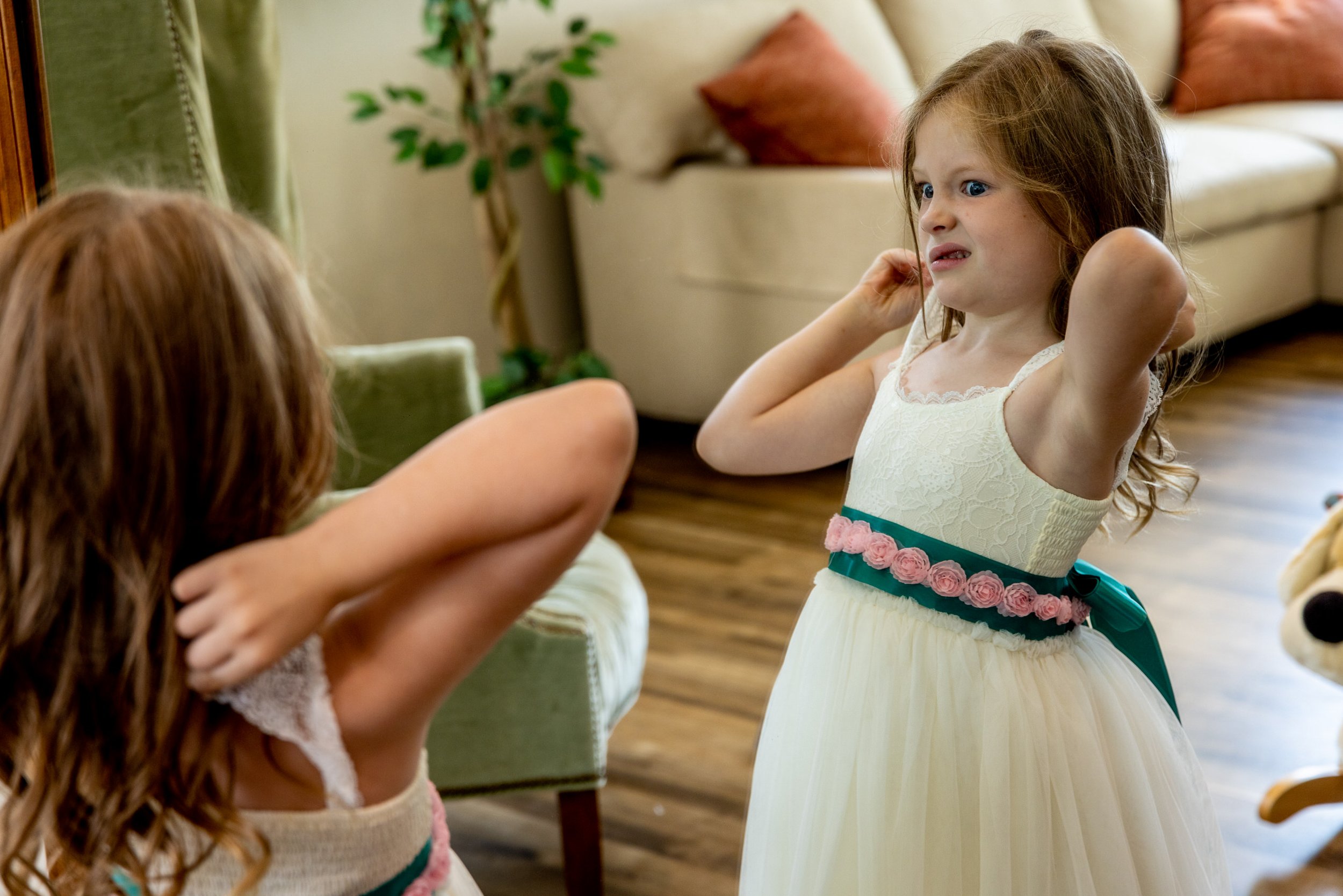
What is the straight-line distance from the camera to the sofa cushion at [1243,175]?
337cm

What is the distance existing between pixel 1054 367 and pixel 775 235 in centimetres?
210

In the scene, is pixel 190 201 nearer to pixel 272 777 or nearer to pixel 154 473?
pixel 154 473

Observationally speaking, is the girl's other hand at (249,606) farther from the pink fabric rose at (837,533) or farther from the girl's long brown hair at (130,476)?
the pink fabric rose at (837,533)

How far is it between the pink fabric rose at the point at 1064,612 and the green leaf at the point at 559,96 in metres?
2.14

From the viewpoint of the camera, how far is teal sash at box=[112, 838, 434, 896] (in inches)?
31.5

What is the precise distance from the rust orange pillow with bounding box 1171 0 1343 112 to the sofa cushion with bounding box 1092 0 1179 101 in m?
0.12

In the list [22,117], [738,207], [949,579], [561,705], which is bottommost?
[561,705]

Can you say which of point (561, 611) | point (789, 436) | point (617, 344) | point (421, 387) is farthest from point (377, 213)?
point (789, 436)

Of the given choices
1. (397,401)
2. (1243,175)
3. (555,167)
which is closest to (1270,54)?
(1243,175)

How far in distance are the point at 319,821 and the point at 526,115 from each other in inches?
91.9

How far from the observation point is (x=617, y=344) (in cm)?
340

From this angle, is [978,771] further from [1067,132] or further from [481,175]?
[481,175]

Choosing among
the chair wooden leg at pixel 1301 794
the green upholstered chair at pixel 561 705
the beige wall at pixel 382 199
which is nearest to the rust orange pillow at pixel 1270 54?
the beige wall at pixel 382 199

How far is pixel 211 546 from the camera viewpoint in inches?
27.5
